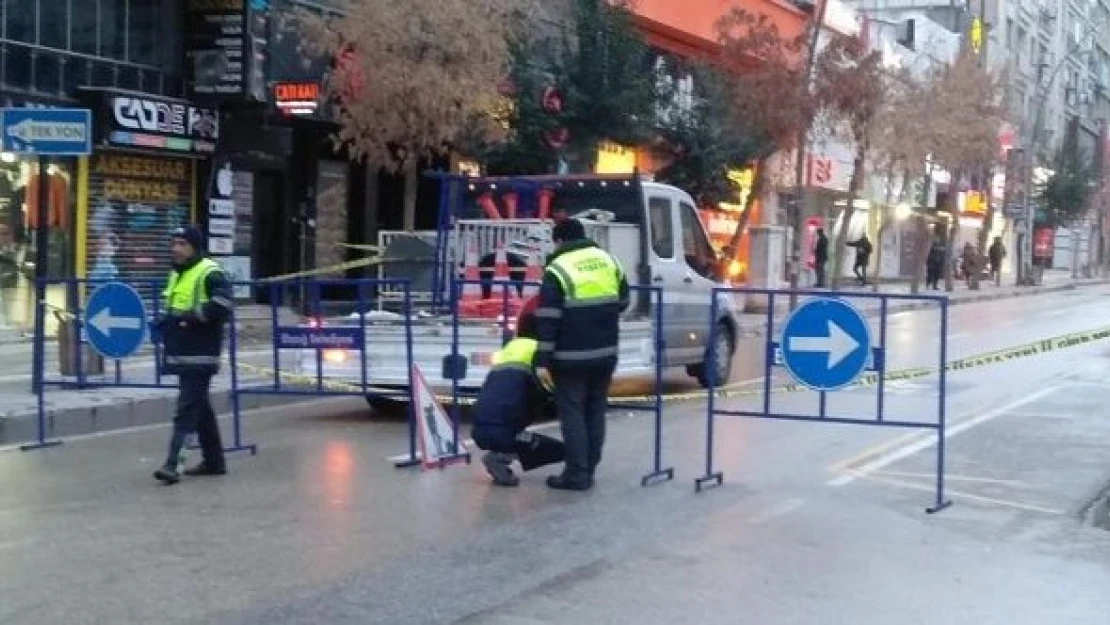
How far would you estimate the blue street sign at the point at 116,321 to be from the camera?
12203 mm

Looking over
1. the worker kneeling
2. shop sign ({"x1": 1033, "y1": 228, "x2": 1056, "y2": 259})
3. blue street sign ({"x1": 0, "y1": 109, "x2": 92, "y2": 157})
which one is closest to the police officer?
the worker kneeling

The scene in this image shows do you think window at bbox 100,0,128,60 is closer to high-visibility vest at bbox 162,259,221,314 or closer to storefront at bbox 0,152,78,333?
storefront at bbox 0,152,78,333

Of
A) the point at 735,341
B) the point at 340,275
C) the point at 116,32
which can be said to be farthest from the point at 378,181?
the point at 735,341

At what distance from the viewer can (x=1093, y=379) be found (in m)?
19.5

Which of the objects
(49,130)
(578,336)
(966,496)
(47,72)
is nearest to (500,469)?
(578,336)

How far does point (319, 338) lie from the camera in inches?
483

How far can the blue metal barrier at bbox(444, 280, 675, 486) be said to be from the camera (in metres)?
11.3

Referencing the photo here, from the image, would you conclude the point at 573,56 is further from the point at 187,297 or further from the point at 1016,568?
the point at 1016,568

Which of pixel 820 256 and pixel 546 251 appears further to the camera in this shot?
pixel 820 256

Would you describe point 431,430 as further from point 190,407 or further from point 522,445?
point 190,407

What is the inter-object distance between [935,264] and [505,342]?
4197cm

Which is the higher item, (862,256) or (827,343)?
(862,256)

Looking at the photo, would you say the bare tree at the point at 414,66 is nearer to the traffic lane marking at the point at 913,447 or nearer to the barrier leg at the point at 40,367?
the traffic lane marking at the point at 913,447

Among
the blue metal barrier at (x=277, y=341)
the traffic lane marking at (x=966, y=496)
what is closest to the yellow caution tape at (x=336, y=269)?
the blue metal barrier at (x=277, y=341)
